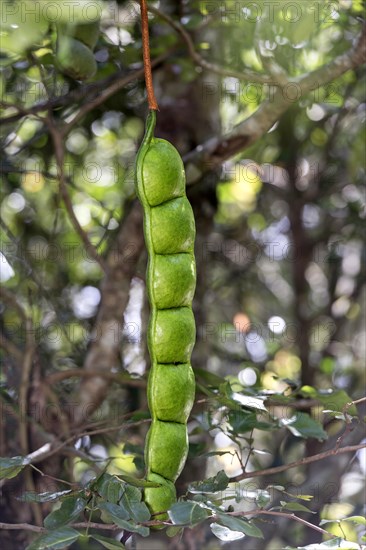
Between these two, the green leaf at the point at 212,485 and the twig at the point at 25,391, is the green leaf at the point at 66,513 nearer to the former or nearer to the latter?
the green leaf at the point at 212,485

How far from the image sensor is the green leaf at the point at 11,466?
1445 millimetres

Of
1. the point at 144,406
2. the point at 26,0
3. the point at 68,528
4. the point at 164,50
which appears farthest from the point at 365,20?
the point at 68,528

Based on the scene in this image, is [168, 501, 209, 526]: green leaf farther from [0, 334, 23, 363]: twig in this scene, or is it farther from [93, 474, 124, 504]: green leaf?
[0, 334, 23, 363]: twig

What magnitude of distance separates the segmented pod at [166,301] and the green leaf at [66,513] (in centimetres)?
18

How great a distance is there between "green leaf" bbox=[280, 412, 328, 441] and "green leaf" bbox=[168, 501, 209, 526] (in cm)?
55

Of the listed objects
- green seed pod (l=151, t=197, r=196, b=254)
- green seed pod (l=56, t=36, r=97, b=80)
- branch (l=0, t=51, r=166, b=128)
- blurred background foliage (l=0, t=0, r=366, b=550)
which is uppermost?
green seed pod (l=56, t=36, r=97, b=80)

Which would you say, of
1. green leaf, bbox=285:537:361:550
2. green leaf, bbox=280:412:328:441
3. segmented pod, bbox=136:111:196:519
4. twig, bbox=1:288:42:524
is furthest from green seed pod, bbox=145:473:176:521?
twig, bbox=1:288:42:524

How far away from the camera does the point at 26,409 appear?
2201 millimetres

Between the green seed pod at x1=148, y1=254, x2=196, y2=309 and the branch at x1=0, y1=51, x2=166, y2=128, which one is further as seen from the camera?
the branch at x1=0, y1=51, x2=166, y2=128

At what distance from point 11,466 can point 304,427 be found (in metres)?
0.69

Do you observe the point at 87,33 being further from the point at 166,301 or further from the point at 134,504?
the point at 134,504

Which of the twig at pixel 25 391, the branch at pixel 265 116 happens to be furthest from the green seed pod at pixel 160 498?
the branch at pixel 265 116

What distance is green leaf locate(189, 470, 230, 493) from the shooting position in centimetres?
146

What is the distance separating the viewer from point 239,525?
1.28 metres
